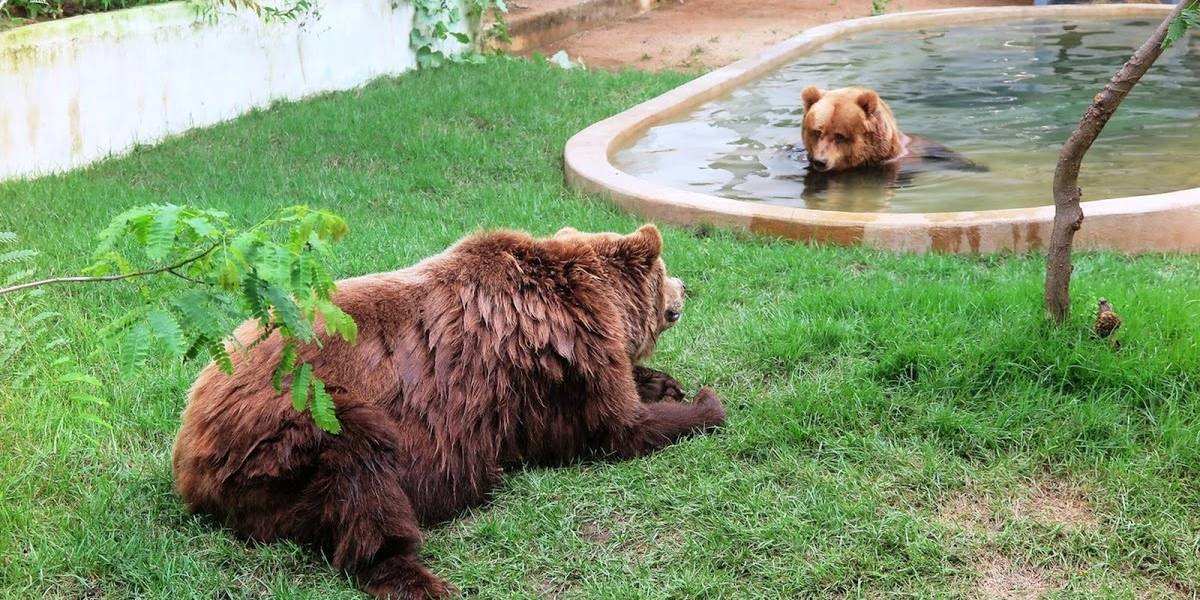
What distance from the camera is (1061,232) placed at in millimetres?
4395

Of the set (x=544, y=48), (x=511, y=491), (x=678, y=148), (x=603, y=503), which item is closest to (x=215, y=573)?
(x=511, y=491)

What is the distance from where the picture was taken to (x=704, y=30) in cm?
1617

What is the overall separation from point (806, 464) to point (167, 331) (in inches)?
93.1

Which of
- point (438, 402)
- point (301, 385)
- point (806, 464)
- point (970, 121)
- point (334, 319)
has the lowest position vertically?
point (970, 121)

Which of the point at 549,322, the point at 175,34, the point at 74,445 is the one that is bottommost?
the point at 74,445

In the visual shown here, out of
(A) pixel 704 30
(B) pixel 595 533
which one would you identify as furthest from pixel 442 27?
(B) pixel 595 533

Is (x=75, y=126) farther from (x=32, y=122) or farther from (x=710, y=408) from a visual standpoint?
(x=710, y=408)

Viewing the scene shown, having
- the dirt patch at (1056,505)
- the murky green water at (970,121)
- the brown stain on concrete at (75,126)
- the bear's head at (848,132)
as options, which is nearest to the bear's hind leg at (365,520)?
the dirt patch at (1056,505)

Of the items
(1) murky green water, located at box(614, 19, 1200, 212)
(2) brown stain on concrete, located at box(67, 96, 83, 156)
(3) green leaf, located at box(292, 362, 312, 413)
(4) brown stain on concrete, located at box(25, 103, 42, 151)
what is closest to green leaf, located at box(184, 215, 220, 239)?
(3) green leaf, located at box(292, 362, 312, 413)

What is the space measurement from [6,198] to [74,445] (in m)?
3.60

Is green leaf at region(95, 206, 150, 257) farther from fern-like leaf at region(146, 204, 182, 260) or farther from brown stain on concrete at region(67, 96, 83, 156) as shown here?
brown stain on concrete at region(67, 96, 83, 156)

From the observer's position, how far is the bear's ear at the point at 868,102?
891 cm

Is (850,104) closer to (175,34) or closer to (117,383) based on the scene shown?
(175,34)

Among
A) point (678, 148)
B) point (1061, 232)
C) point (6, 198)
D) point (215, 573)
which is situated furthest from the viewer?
point (678, 148)
